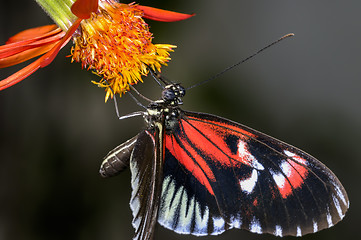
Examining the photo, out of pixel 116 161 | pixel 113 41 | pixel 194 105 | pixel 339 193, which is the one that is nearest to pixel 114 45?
pixel 113 41

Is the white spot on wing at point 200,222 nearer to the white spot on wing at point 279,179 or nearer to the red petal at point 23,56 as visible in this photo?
the white spot on wing at point 279,179

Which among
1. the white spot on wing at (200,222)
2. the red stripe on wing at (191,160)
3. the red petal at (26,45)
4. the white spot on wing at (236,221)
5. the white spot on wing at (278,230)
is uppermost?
the red petal at (26,45)

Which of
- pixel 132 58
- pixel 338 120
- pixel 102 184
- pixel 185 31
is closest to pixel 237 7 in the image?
pixel 185 31

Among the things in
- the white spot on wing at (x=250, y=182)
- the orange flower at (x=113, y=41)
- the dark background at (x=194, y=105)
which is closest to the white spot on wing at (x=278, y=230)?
the white spot on wing at (x=250, y=182)

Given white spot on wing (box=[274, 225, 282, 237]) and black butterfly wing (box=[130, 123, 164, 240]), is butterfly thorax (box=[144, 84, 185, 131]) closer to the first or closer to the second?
black butterfly wing (box=[130, 123, 164, 240])

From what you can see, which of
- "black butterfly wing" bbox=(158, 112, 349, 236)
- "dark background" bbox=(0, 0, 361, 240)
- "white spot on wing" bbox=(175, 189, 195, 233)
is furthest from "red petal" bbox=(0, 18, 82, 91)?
"dark background" bbox=(0, 0, 361, 240)

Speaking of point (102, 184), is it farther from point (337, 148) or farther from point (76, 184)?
point (337, 148)

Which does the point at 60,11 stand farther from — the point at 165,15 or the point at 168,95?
the point at 168,95

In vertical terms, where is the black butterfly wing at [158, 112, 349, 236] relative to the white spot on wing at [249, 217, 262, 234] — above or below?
above
